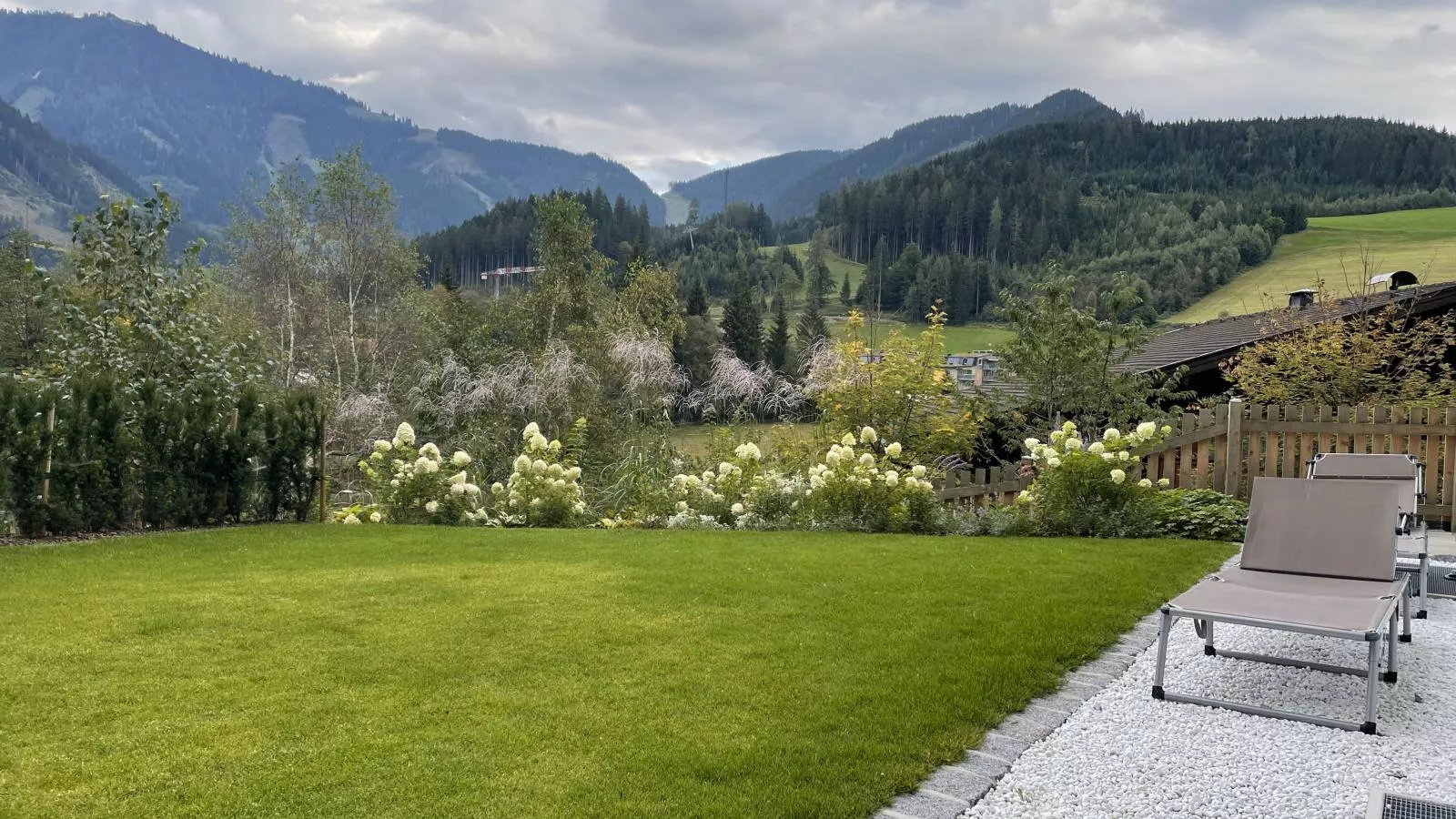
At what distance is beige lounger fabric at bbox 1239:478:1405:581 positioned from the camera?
464 centimetres

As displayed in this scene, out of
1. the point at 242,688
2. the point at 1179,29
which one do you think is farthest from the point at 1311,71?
the point at 242,688

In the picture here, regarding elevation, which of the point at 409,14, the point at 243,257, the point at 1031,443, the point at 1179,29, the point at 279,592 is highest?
the point at 409,14

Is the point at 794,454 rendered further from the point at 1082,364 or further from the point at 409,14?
the point at 409,14

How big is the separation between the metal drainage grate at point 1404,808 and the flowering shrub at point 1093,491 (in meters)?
5.28

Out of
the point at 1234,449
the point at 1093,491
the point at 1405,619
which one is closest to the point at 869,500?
the point at 1093,491

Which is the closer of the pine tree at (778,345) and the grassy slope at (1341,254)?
the grassy slope at (1341,254)

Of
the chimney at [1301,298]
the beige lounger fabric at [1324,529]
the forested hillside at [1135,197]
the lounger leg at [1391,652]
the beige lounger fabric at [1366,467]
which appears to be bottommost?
the lounger leg at [1391,652]

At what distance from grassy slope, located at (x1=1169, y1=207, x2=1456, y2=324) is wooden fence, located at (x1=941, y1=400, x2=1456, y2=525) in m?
42.3

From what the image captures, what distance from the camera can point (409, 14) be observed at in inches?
1151

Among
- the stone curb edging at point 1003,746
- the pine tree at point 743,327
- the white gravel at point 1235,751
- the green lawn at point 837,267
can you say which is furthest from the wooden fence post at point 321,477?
the green lawn at point 837,267

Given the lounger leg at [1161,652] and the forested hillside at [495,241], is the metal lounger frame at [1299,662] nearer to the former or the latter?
the lounger leg at [1161,652]

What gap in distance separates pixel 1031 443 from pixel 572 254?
17374 mm

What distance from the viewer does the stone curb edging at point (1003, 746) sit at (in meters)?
2.92

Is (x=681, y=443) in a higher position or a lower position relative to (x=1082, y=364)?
lower
